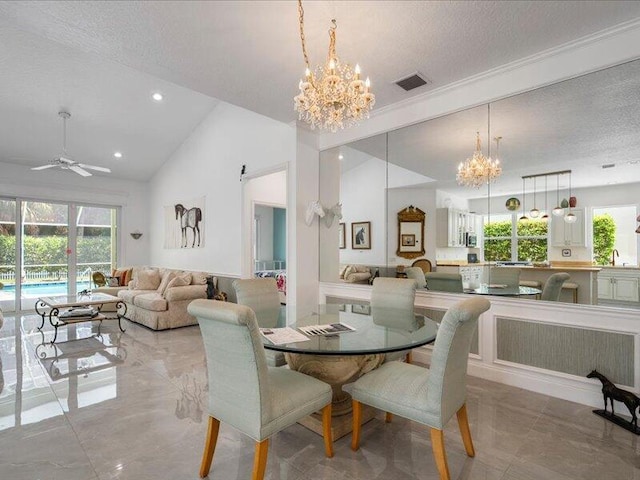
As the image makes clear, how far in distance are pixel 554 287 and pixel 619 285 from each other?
0.41 m

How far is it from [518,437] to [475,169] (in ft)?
7.25

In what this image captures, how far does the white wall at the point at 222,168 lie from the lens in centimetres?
490

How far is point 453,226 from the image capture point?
3.47 m

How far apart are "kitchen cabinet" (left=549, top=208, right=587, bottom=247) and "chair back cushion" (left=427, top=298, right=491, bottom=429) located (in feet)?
5.32

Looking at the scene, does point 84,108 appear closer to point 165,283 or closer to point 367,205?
point 165,283

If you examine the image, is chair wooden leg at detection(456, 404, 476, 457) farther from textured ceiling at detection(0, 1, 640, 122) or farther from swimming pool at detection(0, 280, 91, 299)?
swimming pool at detection(0, 280, 91, 299)

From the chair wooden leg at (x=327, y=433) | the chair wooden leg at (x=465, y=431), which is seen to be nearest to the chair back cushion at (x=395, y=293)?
the chair wooden leg at (x=465, y=431)

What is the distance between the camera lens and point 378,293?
3.14 metres

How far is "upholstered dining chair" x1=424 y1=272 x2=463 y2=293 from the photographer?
11.0 ft


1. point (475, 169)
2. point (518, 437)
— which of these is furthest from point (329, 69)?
point (518, 437)

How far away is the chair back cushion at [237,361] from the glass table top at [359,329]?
0.95 feet

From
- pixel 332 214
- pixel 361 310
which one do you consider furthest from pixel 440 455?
pixel 332 214

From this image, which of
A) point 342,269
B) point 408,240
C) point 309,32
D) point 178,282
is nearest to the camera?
point 309,32

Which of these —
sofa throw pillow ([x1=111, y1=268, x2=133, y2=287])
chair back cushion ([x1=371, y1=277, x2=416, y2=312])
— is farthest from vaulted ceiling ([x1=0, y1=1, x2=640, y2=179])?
sofa throw pillow ([x1=111, y1=268, x2=133, y2=287])
